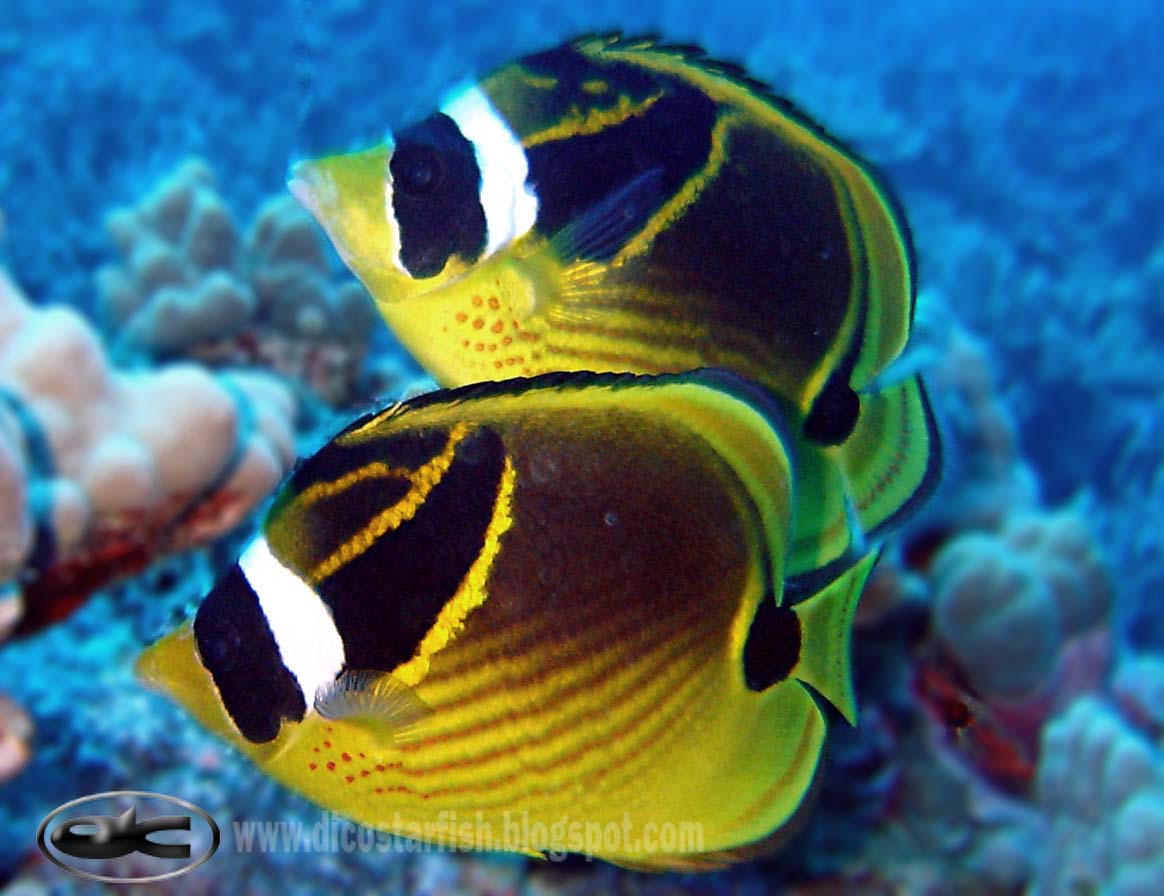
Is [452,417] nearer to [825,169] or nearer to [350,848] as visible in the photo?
[825,169]

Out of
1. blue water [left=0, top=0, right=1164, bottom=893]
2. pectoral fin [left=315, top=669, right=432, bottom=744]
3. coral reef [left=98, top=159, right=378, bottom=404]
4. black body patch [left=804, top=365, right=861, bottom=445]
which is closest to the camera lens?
pectoral fin [left=315, top=669, right=432, bottom=744]

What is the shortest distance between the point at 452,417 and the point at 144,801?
200 cm

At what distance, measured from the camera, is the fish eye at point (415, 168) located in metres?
0.90

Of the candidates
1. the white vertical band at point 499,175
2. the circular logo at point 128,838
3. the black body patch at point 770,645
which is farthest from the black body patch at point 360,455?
the circular logo at point 128,838

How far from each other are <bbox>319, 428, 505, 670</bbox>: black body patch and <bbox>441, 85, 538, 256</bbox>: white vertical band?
0.24 metres

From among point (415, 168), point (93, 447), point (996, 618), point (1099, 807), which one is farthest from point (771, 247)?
point (1099, 807)

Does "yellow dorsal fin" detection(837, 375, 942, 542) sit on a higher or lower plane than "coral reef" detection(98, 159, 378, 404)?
higher

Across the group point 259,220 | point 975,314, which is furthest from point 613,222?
point 975,314

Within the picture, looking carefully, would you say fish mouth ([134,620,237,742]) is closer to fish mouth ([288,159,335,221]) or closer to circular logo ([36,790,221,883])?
fish mouth ([288,159,335,221])

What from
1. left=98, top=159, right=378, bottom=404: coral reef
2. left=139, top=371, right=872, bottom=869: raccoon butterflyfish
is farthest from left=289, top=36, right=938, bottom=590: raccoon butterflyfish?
left=98, top=159, right=378, bottom=404: coral reef

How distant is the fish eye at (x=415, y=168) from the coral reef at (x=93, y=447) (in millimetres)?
1995

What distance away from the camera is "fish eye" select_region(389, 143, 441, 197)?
90cm

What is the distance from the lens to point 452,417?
0.81 meters

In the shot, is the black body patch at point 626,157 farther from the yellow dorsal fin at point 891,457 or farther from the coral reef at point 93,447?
the coral reef at point 93,447
